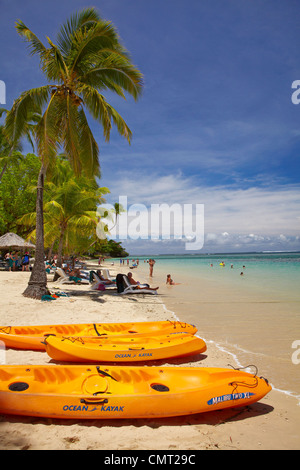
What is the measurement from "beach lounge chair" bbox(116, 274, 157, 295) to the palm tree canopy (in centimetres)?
538

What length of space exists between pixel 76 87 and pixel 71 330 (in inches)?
342

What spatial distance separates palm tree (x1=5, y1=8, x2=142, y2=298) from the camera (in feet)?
30.4

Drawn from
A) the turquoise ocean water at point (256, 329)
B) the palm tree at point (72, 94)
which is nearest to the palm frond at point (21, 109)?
the palm tree at point (72, 94)

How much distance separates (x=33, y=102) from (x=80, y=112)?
1692 mm

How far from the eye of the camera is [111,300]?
10.9 metres

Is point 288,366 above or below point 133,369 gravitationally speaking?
below

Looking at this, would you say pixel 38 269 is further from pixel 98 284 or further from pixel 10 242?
pixel 10 242

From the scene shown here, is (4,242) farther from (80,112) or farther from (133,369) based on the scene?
(133,369)

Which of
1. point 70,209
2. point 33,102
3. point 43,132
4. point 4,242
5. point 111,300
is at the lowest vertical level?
point 111,300

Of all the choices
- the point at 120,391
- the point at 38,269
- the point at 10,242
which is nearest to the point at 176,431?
the point at 120,391

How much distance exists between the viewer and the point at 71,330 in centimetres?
563

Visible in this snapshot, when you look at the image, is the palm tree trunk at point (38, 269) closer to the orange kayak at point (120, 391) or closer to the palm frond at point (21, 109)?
the palm frond at point (21, 109)

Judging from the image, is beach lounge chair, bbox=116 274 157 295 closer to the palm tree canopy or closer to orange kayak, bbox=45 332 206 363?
the palm tree canopy
